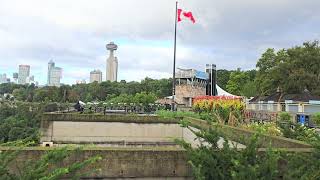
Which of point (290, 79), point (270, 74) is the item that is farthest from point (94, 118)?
point (270, 74)

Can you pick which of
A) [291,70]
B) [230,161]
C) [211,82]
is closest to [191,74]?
[211,82]

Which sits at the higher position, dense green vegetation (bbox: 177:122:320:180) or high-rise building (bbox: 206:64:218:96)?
high-rise building (bbox: 206:64:218:96)

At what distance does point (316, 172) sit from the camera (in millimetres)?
5605

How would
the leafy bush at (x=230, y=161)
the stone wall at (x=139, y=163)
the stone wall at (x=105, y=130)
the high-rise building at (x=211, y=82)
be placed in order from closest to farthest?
the leafy bush at (x=230, y=161) → the stone wall at (x=139, y=163) → the stone wall at (x=105, y=130) → the high-rise building at (x=211, y=82)

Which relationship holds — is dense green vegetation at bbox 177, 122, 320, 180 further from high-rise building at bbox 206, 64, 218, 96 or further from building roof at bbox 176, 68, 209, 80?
building roof at bbox 176, 68, 209, 80

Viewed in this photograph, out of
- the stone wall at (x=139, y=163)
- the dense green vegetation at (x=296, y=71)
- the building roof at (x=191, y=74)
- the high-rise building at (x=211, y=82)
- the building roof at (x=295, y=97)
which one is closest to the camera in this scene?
the stone wall at (x=139, y=163)

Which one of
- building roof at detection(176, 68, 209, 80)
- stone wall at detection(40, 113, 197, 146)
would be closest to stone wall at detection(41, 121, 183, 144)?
stone wall at detection(40, 113, 197, 146)

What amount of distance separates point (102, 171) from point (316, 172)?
3.10 meters

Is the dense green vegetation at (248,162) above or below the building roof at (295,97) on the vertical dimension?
below

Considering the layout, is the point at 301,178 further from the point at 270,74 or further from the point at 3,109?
the point at 3,109

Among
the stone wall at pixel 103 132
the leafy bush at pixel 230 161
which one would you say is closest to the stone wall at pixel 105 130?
the stone wall at pixel 103 132

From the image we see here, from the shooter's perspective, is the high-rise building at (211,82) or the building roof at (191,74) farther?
the building roof at (191,74)

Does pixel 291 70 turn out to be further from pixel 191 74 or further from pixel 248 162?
pixel 248 162

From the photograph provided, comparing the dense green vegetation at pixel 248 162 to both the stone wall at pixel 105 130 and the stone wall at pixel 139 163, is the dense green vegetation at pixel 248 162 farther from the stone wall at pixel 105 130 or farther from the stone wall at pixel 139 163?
the stone wall at pixel 105 130
